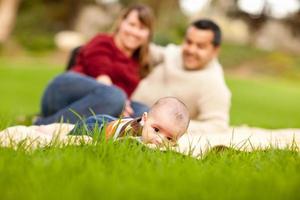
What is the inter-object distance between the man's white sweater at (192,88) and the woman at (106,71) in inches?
6.4

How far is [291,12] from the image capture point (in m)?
36.7

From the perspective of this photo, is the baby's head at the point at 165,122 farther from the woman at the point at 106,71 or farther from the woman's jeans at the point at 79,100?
the woman at the point at 106,71

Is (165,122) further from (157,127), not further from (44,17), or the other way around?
(44,17)

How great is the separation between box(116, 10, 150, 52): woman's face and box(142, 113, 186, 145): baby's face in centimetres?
204

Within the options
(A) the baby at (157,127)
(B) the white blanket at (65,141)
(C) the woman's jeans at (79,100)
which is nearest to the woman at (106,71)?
(C) the woman's jeans at (79,100)

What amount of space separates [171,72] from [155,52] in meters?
0.42

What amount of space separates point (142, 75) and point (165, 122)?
2414 mm

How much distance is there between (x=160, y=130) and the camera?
3.11m

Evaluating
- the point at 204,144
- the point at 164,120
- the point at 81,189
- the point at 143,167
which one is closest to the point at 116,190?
the point at 81,189

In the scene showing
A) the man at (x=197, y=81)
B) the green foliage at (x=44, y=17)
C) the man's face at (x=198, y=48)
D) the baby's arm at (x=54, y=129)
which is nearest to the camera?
the baby's arm at (x=54, y=129)

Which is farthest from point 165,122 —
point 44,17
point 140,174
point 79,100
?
point 44,17

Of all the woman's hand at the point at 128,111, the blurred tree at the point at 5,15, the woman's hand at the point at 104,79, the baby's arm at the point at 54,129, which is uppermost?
the blurred tree at the point at 5,15

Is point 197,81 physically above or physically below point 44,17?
below

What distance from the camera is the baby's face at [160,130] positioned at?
3.06 m
